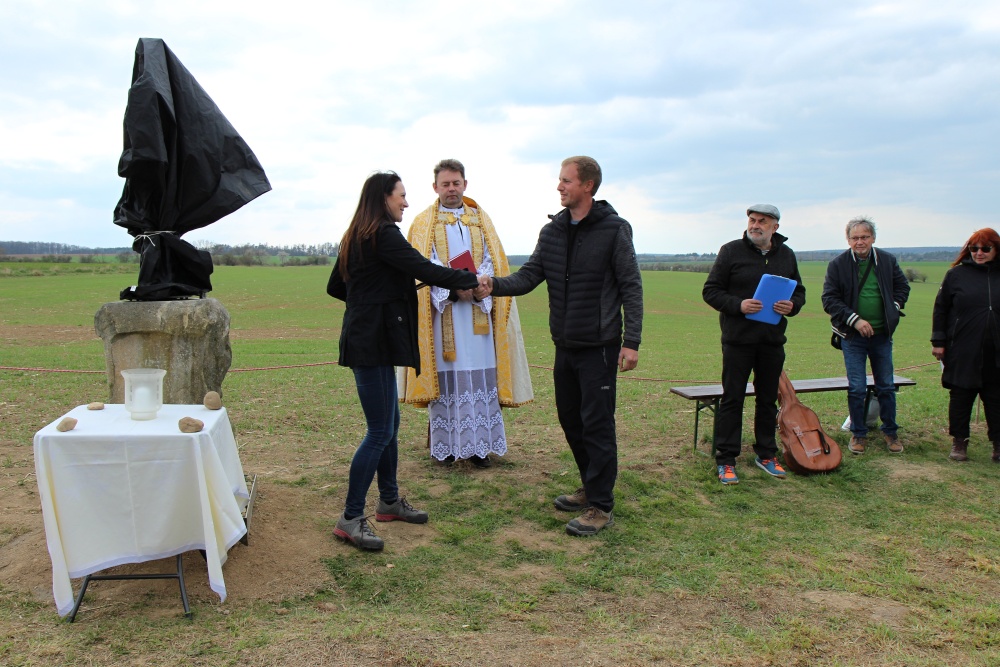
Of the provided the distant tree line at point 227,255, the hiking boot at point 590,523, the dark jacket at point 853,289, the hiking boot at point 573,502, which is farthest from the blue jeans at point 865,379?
the distant tree line at point 227,255

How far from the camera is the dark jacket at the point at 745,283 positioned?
19.7 feet

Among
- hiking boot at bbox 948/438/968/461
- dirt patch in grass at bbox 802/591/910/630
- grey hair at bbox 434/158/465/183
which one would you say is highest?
grey hair at bbox 434/158/465/183

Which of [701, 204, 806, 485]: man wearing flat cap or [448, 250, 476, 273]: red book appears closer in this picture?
[448, 250, 476, 273]: red book

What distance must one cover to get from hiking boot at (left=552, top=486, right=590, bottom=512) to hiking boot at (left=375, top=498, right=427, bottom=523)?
983mm

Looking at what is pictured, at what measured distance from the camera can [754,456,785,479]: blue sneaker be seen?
6184 millimetres

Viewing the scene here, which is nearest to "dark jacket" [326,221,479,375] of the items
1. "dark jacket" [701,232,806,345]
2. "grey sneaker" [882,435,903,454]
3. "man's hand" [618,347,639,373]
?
"man's hand" [618,347,639,373]

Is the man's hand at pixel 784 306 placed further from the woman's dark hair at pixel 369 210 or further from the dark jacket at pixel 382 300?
the woman's dark hair at pixel 369 210

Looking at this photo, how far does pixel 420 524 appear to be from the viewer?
491cm

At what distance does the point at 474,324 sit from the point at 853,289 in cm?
346

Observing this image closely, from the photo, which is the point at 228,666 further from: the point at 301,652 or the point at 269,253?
the point at 269,253

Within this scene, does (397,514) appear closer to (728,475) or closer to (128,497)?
(128,497)

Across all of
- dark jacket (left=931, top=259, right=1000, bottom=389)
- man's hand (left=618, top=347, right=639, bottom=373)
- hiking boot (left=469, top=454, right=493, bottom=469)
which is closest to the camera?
man's hand (left=618, top=347, right=639, bottom=373)

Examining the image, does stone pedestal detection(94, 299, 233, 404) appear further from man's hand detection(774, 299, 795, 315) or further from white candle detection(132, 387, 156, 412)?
man's hand detection(774, 299, 795, 315)

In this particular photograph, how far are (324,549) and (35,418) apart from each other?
16.0ft
